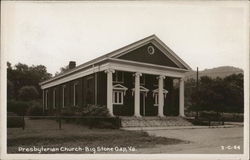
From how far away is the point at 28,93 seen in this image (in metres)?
14.2

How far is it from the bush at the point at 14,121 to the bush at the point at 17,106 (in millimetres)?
137

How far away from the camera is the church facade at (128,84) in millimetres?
16750

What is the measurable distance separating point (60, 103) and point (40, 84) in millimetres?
3187

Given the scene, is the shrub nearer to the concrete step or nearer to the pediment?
the concrete step

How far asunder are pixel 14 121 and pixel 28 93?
1.63 m

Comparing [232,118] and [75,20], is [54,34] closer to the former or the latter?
[75,20]

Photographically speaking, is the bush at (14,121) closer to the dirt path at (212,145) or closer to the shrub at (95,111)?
the shrub at (95,111)

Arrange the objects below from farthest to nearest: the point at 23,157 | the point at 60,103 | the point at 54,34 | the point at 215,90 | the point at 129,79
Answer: the point at 129,79, the point at 60,103, the point at 215,90, the point at 54,34, the point at 23,157

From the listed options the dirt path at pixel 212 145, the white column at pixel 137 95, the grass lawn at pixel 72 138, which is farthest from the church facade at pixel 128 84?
the dirt path at pixel 212 145

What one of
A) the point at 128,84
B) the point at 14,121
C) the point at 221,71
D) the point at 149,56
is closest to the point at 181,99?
the point at 128,84

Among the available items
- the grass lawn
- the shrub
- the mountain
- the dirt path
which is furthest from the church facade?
the dirt path

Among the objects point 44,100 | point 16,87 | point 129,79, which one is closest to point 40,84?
point 44,100

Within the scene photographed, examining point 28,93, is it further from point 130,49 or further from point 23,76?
point 130,49

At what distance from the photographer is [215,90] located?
16281mm
